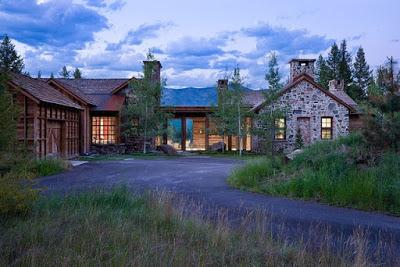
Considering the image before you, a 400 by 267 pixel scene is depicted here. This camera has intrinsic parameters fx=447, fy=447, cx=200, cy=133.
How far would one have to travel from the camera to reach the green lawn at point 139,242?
520 centimetres

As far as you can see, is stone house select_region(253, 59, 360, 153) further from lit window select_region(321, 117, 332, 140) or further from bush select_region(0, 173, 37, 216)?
bush select_region(0, 173, 37, 216)

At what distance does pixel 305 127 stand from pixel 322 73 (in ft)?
91.1

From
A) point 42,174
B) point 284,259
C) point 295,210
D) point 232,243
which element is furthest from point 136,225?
point 42,174

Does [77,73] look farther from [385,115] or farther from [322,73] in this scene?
[385,115]

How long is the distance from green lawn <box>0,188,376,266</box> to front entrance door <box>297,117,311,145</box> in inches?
1023

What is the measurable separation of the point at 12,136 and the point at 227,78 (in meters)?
27.7

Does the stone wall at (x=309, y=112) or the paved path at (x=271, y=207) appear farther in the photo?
the stone wall at (x=309, y=112)

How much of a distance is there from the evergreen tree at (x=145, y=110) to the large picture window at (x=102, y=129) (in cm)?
106

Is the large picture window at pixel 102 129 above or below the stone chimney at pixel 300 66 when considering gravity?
below

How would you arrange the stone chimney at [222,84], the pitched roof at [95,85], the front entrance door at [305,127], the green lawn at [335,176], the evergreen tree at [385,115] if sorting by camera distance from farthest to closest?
the pitched roof at [95,85] → the stone chimney at [222,84] → the front entrance door at [305,127] → the evergreen tree at [385,115] → the green lawn at [335,176]

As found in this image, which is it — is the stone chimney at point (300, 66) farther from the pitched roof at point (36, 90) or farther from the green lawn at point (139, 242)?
the green lawn at point (139, 242)

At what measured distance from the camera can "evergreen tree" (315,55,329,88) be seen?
56.6 metres

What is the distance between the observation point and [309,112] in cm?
3250

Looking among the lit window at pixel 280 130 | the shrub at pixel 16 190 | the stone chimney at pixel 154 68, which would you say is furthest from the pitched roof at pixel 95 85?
the shrub at pixel 16 190
